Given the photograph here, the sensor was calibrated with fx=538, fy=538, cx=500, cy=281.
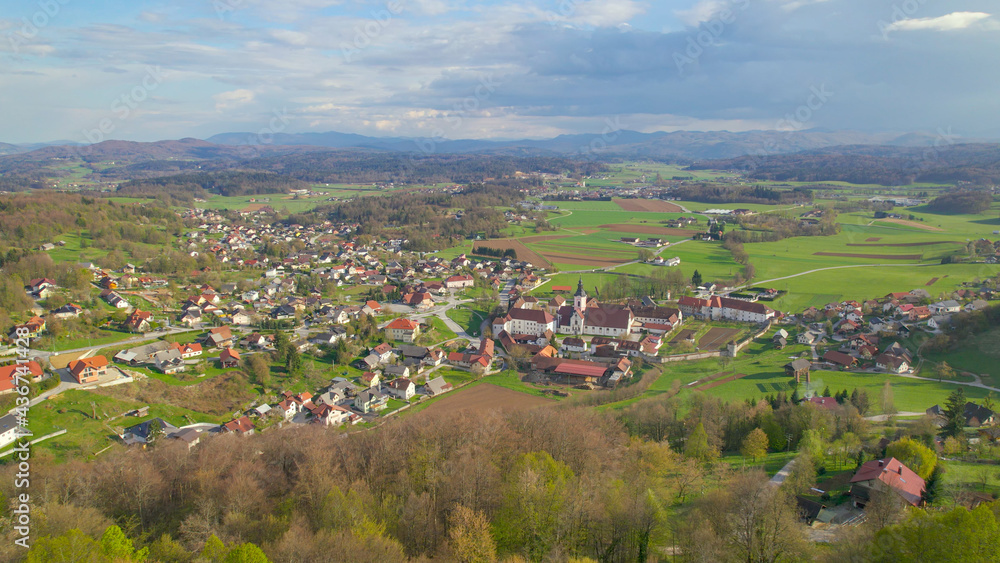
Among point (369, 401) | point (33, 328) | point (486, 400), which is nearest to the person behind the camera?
point (369, 401)

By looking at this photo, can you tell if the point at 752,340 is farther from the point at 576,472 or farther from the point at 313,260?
the point at 313,260

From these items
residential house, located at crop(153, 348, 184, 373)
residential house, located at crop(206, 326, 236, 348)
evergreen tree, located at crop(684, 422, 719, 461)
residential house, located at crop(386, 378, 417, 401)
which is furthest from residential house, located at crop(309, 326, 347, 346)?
evergreen tree, located at crop(684, 422, 719, 461)

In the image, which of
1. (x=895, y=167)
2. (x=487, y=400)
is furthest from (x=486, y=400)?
(x=895, y=167)

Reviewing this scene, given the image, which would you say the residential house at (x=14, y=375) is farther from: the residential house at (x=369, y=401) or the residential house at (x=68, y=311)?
the residential house at (x=369, y=401)

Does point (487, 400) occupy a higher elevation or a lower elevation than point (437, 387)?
lower

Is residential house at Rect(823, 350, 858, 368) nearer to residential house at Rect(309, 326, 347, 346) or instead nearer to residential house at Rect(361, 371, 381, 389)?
residential house at Rect(361, 371, 381, 389)

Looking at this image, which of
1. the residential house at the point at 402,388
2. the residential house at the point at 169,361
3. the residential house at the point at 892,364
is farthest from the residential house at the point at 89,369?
the residential house at the point at 892,364

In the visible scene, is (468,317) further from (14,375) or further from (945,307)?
(945,307)

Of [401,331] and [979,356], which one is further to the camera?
[401,331]
